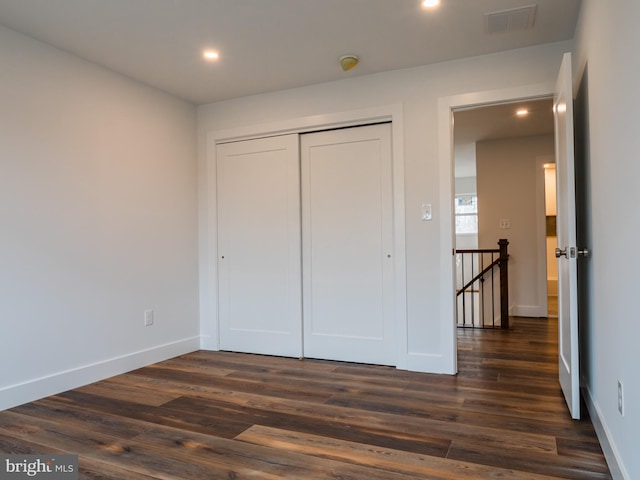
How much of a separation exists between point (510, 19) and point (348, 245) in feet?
6.33

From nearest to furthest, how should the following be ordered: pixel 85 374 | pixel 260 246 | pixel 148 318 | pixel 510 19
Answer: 1. pixel 510 19
2. pixel 85 374
3. pixel 148 318
4. pixel 260 246

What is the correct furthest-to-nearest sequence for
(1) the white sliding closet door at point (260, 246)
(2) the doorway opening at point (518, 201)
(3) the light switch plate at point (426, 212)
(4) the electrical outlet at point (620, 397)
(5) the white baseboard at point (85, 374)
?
(2) the doorway opening at point (518, 201), (1) the white sliding closet door at point (260, 246), (3) the light switch plate at point (426, 212), (5) the white baseboard at point (85, 374), (4) the electrical outlet at point (620, 397)

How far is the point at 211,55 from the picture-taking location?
3145mm

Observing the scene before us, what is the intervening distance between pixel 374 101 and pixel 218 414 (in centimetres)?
253

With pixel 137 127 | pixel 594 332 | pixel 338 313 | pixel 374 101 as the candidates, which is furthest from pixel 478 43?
pixel 137 127

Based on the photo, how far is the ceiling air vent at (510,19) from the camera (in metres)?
2.58

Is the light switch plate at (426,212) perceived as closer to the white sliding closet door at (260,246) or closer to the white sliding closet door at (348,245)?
the white sliding closet door at (348,245)

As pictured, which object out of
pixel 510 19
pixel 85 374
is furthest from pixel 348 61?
pixel 85 374

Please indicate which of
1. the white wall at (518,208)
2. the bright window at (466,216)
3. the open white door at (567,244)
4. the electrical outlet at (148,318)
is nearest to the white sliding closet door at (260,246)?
the electrical outlet at (148,318)

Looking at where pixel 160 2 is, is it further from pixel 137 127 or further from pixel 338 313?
pixel 338 313

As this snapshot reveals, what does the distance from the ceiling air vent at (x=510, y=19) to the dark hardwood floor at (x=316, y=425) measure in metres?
2.29

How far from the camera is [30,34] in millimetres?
2773
